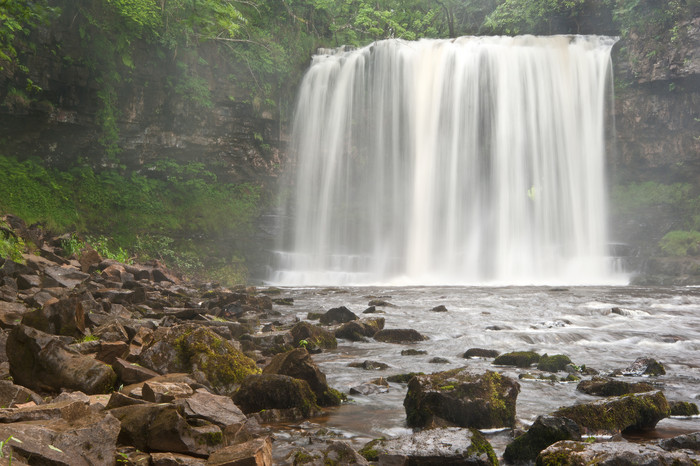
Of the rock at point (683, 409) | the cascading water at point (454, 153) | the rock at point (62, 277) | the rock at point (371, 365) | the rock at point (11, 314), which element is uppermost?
the cascading water at point (454, 153)

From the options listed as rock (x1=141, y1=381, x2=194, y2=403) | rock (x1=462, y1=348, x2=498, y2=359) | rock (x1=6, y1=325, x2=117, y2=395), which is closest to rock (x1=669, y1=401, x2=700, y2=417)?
rock (x1=462, y1=348, x2=498, y2=359)

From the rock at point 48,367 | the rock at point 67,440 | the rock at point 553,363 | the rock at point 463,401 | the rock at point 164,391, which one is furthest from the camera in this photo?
the rock at point 553,363

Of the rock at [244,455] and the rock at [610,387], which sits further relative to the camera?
the rock at [610,387]

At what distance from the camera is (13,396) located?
3.64m

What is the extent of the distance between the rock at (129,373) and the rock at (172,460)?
1.52 m

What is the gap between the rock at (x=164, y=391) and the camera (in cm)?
386

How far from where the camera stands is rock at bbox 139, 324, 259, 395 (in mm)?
5121

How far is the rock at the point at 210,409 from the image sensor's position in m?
3.73

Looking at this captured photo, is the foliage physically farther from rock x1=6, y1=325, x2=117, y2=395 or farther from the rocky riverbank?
rock x1=6, y1=325, x2=117, y2=395

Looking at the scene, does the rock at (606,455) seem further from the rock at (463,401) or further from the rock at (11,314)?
the rock at (11,314)

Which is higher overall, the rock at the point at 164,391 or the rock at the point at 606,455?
the rock at the point at 164,391

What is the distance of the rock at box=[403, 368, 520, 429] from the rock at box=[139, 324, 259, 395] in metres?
1.66

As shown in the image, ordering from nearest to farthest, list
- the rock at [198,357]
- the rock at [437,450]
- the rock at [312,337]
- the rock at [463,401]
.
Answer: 1. the rock at [437,450]
2. the rock at [463,401]
3. the rock at [198,357]
4. the rock at [312,337]

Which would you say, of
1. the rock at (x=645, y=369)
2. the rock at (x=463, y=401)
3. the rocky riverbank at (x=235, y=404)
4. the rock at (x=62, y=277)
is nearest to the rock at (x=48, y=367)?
the rocky riverbank at (x=235, y=404)
